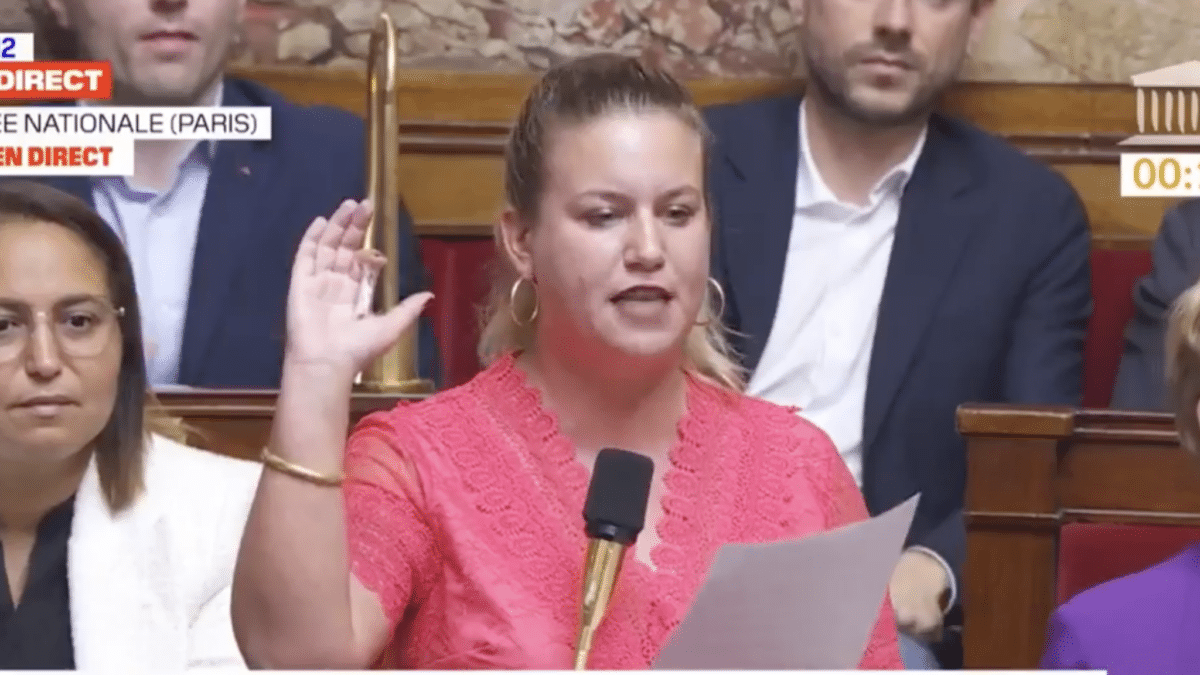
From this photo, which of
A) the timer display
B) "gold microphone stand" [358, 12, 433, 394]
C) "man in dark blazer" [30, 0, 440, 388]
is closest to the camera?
"gold microphone stand" [358, 12, 433, 394]

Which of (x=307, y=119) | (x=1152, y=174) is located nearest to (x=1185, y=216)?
(x=1152, y=174)

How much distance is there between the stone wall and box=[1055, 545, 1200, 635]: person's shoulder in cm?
129

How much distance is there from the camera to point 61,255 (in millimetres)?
1551

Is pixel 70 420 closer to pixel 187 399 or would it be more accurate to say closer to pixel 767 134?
pixel 187 399

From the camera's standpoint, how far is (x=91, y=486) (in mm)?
1522

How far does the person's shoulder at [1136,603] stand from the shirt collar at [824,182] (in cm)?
97

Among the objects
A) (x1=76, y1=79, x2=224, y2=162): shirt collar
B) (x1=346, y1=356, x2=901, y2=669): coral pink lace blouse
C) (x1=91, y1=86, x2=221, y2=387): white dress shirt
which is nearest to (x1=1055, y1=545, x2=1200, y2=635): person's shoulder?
(x1=346, y1=356, x2=901, y2=669): coral pink lace blouse

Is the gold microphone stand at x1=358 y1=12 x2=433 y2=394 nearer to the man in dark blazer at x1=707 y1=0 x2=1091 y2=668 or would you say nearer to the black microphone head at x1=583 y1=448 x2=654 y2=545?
the man in dark blazer at x1=707 y1=0 x2=1091 y2=668

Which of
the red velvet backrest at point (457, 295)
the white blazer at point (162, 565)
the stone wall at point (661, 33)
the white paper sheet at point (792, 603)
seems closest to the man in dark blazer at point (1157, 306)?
the stone wall at point (661, 33)

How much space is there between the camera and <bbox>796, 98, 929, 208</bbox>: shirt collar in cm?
214

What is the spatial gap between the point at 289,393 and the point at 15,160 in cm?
125

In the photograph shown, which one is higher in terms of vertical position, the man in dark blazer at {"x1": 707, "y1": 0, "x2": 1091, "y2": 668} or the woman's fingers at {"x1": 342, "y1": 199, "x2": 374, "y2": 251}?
the man in dark blazer at {"x1": 707, "y1": 0, "x2": 1091, "y2": 668}

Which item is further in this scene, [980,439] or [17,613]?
[980,439]

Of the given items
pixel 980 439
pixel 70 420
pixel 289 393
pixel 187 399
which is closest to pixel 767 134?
pixel 980 439
